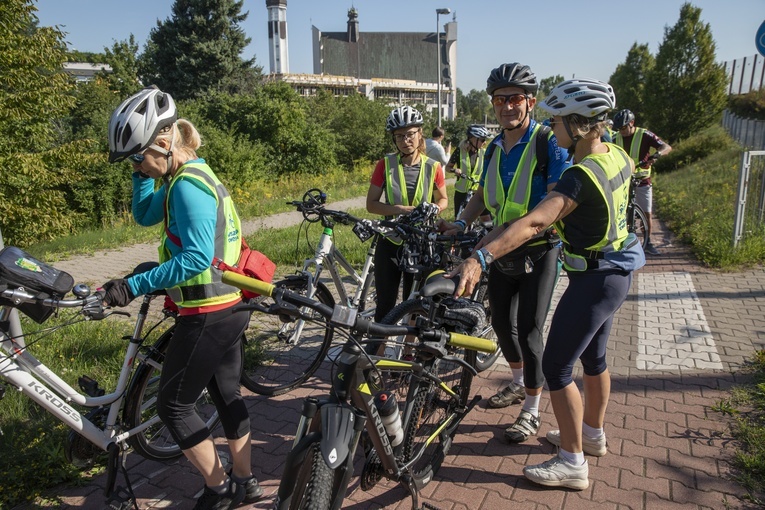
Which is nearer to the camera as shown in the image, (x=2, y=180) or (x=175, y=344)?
(x=175, y=344)

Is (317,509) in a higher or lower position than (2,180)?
lower

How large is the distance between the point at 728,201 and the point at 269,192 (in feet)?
48.4

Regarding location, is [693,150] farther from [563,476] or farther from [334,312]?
[334,312]

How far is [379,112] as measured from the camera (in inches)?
1358

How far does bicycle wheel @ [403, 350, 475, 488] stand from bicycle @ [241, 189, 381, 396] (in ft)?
4.51

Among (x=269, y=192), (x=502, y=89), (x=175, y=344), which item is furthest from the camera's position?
(x=269, y=192)

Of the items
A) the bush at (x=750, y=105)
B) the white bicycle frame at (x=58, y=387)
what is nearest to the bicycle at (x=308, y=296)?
the white bicycle frame at (x=58, y=387)

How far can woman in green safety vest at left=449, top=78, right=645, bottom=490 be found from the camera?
8.57 ft

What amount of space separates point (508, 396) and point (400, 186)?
6.08 feet

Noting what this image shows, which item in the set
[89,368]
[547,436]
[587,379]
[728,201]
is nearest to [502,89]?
[587,379]

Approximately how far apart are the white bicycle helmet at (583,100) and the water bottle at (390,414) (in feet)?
5.35

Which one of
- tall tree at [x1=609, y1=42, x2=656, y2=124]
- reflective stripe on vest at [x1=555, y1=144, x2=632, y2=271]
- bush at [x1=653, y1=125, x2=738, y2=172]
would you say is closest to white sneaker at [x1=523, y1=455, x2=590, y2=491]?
reflective stripe on vest at [x1=555, y1=144, x2=632, y2=271]

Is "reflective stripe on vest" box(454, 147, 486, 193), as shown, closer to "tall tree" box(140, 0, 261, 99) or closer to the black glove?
the black glove

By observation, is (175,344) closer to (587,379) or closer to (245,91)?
(587,379)
